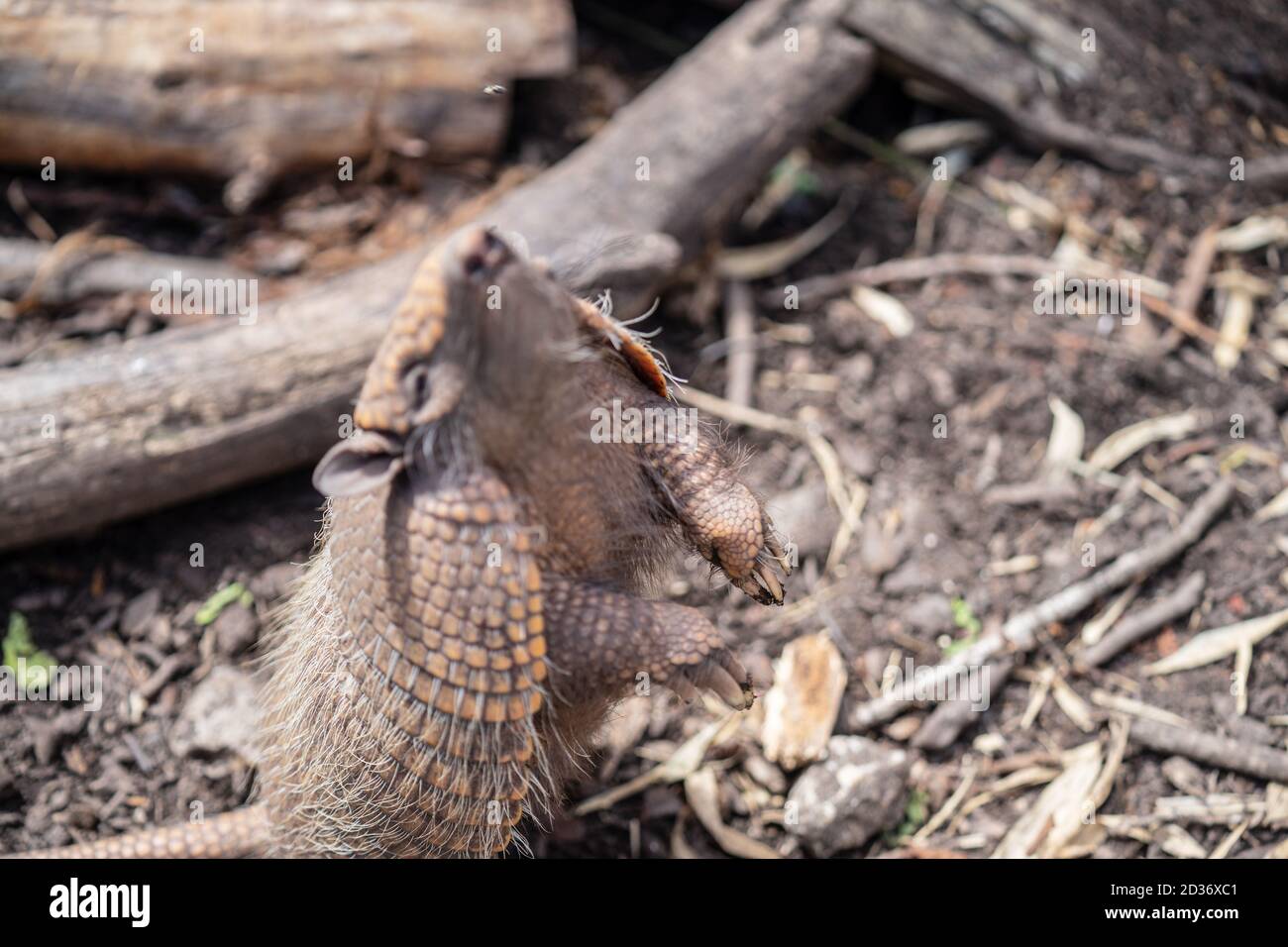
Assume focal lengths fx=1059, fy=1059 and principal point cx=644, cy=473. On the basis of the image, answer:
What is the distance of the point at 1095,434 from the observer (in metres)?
4.54

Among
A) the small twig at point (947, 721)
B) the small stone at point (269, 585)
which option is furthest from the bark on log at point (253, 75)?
the small twig at point (947, 721)

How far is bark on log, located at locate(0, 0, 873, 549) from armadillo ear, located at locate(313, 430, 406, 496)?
1046mm

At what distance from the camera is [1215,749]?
3.58 metres

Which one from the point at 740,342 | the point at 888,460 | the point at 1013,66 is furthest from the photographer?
the point at 1013,66

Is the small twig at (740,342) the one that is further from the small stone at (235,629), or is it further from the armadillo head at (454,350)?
the armadillo head at (454,350)

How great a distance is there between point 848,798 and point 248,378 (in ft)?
8.57

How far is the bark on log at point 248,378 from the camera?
377cm

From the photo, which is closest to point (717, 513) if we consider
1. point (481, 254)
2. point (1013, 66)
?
point (481, 254)

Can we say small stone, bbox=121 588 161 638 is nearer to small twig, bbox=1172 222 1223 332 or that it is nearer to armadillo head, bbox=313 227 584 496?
armadillo head, bbox=313 227 584 496

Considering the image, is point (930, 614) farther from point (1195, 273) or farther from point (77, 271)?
point (77, 271)

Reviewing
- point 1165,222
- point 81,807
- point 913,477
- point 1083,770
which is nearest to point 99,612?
point 81,807

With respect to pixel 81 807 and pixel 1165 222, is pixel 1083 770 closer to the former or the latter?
pixel 1165 222

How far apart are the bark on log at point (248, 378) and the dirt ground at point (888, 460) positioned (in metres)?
0.38
